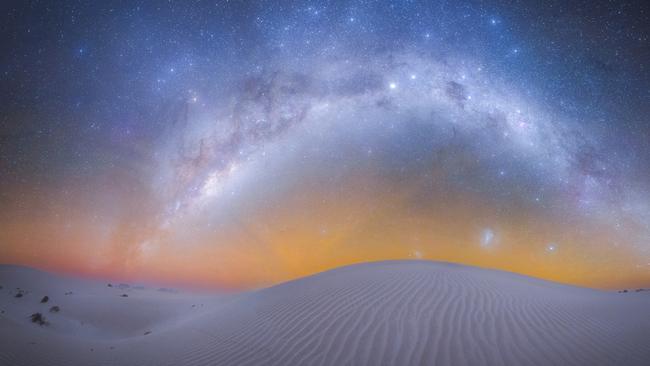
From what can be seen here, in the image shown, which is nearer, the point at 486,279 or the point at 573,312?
the point at 573,312

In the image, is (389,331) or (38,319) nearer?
(389,331)

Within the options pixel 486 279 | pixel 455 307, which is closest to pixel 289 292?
pixel 455 307

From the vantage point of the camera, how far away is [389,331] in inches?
246

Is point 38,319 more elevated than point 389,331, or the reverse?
point 389,331

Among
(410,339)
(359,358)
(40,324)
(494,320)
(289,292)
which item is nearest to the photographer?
A: (359,358)

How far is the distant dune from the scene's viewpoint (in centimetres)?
530

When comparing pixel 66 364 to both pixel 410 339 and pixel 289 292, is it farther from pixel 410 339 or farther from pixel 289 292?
pixel 410 339

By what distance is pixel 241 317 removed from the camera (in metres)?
10.1

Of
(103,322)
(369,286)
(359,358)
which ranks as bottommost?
(103,322)

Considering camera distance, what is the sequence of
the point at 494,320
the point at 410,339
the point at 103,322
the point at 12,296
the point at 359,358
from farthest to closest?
1. the point at 12,296
2. the point at 103,322
3. the point at 494,320
4. the point at 410,339
5. the point at 359,358

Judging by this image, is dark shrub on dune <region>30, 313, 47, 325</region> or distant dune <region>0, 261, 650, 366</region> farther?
dark shrub on dune <region>30, 313, 47, 325</region>

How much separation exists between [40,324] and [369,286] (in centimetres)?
1248

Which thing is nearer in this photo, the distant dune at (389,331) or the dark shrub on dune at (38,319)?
the distant dune at (389,331)

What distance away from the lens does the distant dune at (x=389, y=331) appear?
17.4ft
